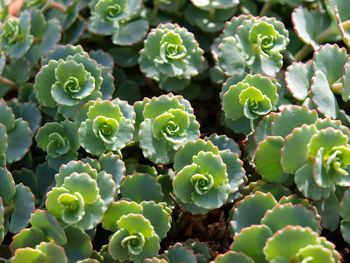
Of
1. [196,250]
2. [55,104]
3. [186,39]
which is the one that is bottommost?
[196,250]

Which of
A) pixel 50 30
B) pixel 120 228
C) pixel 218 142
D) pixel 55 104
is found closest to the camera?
pixel 120 228

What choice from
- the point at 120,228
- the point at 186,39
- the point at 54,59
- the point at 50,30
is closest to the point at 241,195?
the point at 120,228

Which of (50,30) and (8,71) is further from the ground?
(50,30)

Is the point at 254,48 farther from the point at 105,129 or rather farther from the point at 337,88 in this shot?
the point at 105,129

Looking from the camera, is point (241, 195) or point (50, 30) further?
point (50, 30)

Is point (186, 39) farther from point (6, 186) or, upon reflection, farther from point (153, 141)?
point (6, 186)

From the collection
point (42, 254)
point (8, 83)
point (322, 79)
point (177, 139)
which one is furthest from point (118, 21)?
point (42, 254)

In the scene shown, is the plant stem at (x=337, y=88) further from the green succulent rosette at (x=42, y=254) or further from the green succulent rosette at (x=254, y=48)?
the green succulent rosette at (x=42, y=254)
